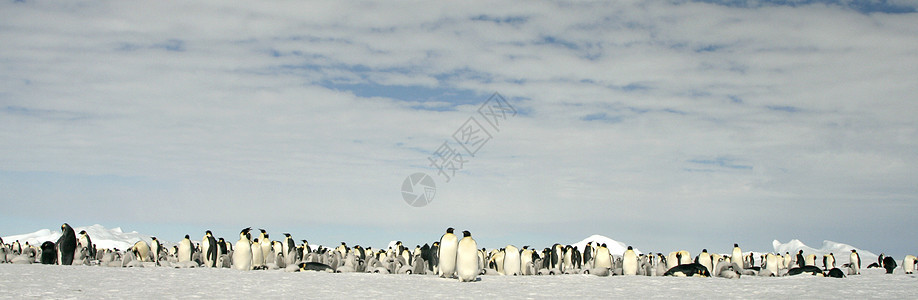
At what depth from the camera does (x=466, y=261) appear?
55.4 feet

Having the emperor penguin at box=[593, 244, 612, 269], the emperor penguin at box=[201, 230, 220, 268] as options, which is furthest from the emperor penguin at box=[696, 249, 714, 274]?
the emperor penguin at box=[201, 230, 220, 268]

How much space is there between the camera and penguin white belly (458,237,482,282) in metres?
16.8

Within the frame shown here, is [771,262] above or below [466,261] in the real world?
below

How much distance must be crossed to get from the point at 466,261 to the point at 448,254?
3.97 ft

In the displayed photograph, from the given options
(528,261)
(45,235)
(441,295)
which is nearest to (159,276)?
(441,295)

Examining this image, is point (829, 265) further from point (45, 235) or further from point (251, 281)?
point (45, 235)

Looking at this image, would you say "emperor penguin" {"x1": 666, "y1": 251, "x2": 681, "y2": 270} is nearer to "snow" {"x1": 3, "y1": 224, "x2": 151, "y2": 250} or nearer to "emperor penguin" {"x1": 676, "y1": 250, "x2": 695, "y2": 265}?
"emperor penguin" {"x1": 676, "y1": 250, "x2": 695, "y2": 265}

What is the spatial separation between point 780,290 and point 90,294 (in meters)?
11.9

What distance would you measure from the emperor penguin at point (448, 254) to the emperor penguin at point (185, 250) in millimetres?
12420

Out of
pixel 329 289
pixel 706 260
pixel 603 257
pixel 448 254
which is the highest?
pixel 448 254

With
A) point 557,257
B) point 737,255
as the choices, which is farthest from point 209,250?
point 737,255

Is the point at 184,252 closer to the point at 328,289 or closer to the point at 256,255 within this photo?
the point at 256,255

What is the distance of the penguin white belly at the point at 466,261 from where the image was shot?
16797 millimetres

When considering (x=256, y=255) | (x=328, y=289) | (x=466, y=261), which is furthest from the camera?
(x=256, y=255)
